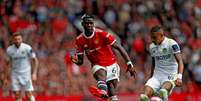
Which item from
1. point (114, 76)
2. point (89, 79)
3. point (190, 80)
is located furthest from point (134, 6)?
point (114, 76)

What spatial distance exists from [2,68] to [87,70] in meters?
2.95

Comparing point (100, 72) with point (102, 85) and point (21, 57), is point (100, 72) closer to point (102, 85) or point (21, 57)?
point (102, 85)

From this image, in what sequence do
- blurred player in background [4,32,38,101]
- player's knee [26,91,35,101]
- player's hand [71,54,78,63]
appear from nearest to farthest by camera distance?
player's hand [71,54,78,63], player's knee [26,91,35,101], blurred player in background [4,32,38,101]

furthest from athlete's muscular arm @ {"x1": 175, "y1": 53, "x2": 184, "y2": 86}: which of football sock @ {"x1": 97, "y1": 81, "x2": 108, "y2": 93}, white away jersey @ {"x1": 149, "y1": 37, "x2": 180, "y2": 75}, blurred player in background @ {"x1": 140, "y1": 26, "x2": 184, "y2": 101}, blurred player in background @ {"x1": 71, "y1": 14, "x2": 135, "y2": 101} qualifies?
football sock @ {"x1": 97, "y1": 81, "x2": 108, "y2": 93}

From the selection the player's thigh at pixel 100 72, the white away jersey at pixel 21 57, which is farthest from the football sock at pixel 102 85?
the white away jersey at pixel 21 57

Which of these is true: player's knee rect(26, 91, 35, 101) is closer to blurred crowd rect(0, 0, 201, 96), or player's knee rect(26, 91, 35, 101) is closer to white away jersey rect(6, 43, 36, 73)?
white away jersey rect(6, 43, 36, 73)

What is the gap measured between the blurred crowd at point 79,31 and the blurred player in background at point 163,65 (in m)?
6.57

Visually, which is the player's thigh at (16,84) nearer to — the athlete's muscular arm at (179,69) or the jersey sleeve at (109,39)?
the jersey sleeve at (109,39)

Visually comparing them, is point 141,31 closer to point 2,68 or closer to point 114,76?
point 2,68

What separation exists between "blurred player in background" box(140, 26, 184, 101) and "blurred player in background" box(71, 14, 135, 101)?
588mm

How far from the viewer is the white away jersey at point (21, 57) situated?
20469mm

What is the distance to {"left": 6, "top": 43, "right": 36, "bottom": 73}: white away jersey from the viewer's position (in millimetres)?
20469

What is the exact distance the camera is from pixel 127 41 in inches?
1113

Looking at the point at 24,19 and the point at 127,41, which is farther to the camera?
the point at 127,41
